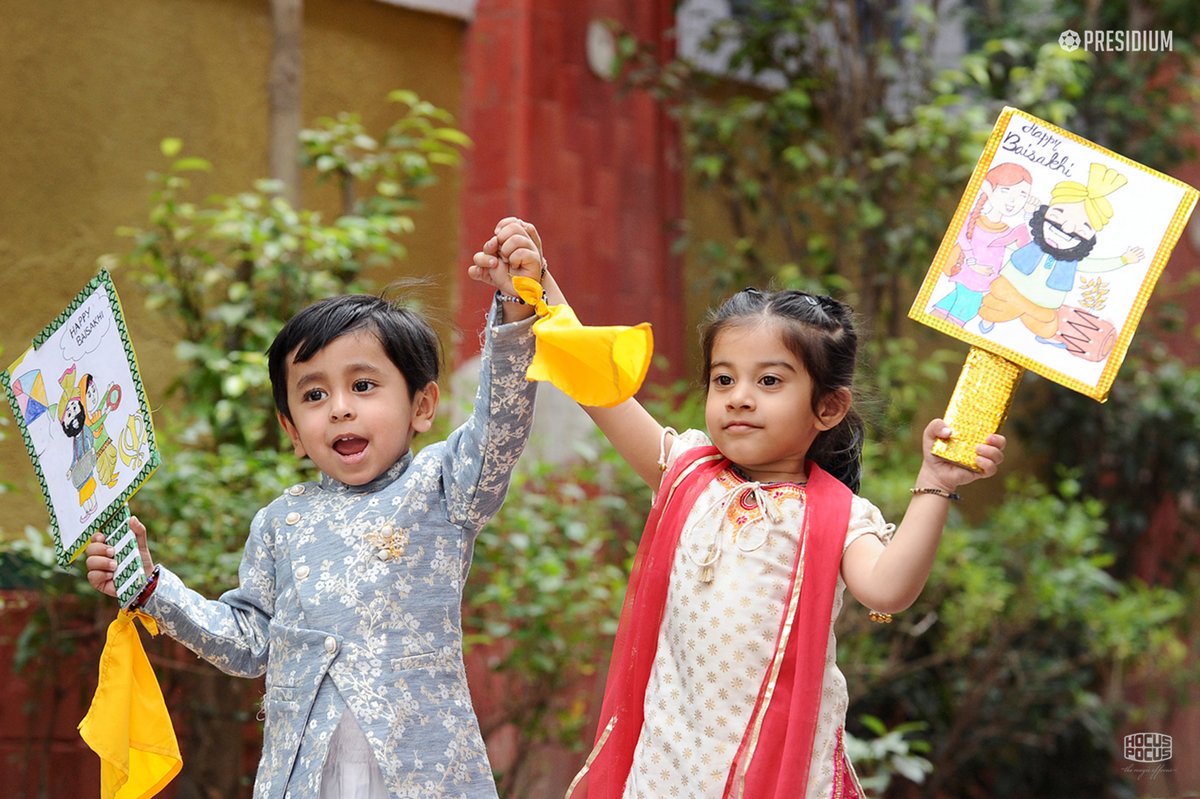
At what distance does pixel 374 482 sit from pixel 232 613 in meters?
0.33

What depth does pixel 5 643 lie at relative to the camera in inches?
146

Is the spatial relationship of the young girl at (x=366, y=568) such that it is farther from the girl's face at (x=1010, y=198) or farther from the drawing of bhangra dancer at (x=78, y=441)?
the girl's face at (x=1010, y=198)

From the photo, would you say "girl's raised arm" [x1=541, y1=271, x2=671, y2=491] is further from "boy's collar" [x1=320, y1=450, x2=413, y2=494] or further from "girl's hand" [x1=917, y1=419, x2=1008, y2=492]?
"girl's hand" [x1=917, y1=419, x2=1008, y2=492]

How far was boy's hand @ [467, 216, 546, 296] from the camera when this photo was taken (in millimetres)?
2234

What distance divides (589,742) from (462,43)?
243cm

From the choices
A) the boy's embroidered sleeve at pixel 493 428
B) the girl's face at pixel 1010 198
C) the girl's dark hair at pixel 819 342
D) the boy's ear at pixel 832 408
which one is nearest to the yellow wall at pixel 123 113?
the boy's embroidered sleeve at pixel 493 428

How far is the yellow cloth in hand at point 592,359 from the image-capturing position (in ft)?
7.09

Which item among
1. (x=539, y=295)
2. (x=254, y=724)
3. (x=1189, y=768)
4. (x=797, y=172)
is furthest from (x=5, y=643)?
(x=1189, y=768)

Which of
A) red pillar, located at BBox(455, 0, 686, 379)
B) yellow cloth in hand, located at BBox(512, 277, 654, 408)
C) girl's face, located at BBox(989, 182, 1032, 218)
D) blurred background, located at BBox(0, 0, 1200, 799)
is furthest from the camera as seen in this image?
red pillar, located at BBox(455, 0, 686, 379)

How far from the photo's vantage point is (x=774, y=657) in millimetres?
2201

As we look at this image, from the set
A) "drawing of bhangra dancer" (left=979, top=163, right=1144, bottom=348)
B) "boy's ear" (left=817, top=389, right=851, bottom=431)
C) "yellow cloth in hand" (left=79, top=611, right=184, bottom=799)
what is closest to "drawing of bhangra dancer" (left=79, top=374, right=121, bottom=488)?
"yellow cloth in hand" (left=79, top=611, right=184, bottom=799)

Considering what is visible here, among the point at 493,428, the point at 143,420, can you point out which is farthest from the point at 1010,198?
the point at 143,420

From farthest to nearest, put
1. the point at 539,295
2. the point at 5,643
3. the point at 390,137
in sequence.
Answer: the point at 390,137
the point at 5,643
the point at 539,295

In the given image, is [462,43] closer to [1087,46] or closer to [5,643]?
[5,643]
